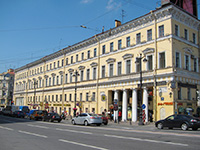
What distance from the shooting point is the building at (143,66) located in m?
28.5

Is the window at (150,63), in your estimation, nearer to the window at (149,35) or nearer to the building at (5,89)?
the window at (149,35)

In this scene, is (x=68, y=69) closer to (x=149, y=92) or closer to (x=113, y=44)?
(x=113, y=44)

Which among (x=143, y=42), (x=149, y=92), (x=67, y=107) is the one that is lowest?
(x=67, y=107)

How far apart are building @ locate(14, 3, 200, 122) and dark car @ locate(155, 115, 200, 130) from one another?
592cm

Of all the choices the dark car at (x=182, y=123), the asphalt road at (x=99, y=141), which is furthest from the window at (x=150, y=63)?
the asphalt road at (x=99, y=141)

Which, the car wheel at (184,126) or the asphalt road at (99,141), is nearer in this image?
the asphalt road at (99,141)

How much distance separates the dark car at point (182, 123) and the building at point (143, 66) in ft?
19.4

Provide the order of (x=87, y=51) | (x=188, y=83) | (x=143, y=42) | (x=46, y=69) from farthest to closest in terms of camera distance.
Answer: (x=46, y=69)
(x=87, y=51)
(x=143, y=42)
(x=188, y=83)

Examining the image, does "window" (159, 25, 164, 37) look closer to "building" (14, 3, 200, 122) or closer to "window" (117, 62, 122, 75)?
"building" (14, 3, 200, 122)

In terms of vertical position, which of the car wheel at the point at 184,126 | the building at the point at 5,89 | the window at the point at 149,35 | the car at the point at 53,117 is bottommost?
the car at the point at 53,117

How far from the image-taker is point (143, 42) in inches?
1258

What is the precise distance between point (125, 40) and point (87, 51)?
11304 millimetres

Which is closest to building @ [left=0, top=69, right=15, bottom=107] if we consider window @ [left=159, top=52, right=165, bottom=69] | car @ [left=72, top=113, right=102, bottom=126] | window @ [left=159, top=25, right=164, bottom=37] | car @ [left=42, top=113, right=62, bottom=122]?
car @ [left=42, top=113, right=62, bottom=122]

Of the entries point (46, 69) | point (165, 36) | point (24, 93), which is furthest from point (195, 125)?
point (24, 93)
